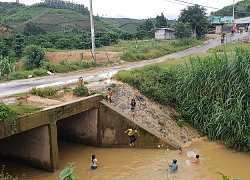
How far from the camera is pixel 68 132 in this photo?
44.2 feet

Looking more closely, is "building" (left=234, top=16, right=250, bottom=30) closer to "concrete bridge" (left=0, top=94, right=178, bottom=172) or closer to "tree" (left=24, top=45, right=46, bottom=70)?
"tree" (left=24, top=45, right=46, bottom=70)

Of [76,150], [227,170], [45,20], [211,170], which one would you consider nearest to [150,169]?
[211,170]

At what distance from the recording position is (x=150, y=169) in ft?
33.4

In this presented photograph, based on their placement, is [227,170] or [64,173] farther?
[227,170]

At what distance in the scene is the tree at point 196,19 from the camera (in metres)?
42.5

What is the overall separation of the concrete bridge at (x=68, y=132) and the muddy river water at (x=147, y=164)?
32 centimetres

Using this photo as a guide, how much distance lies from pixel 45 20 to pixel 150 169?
65680 millimetres

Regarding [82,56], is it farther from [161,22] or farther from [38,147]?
[161,22]

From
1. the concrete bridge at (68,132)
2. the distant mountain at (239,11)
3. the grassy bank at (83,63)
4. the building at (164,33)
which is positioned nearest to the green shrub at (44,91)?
the concrete bridge at (68,132)

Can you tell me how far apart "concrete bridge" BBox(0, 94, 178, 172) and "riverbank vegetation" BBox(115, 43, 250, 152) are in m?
2.26

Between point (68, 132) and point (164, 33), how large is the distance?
116 ft

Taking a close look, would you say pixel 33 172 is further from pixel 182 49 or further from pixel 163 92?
pixel 182 49

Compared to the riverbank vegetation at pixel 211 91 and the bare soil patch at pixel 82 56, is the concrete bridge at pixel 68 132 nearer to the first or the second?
the riverbank vegetation at pixel 211 91

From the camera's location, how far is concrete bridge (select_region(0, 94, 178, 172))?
10008mm
